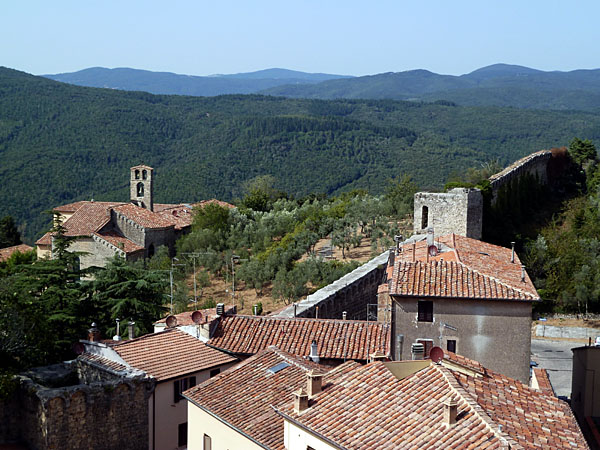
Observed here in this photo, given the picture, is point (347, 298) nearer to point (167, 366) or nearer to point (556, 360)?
point (167, 366)

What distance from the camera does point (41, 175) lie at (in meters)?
91.8

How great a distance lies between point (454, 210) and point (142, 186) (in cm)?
2820

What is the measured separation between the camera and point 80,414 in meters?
16.1

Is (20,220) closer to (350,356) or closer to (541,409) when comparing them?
(350,356)

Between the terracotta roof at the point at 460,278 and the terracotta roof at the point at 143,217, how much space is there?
27.0 metres

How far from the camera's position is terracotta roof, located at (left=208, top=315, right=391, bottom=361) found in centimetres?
1614

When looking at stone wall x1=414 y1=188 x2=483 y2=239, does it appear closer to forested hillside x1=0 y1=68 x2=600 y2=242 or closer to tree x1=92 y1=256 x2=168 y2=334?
tree x1=92 y1=256 x2=168 y2=334

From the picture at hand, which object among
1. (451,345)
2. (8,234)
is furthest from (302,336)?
(8,234)

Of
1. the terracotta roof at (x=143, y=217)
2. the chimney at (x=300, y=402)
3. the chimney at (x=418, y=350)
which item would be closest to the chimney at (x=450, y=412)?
the chimney at (x=300, y=402)

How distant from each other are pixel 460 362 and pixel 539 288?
20142mm

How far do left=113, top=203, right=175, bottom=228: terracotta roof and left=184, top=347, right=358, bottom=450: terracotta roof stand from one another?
28.7 metres

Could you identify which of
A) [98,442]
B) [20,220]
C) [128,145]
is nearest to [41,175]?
[20,220]

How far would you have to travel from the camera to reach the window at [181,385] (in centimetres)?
1653

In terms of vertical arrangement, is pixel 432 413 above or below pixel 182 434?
above
